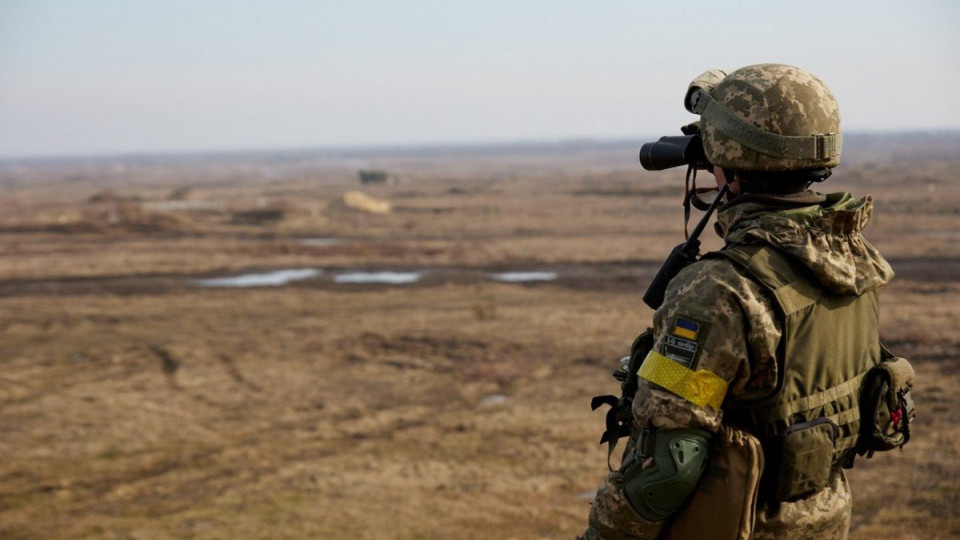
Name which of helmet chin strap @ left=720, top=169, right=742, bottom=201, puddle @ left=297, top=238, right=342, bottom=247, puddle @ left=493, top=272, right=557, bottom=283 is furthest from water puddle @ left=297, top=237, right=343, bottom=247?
helmet chin strap @ left=720, top=169, right=742, bottom=201

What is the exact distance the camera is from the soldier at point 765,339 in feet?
6.56

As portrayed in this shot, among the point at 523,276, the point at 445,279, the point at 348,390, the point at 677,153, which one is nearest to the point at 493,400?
the point at 348,390

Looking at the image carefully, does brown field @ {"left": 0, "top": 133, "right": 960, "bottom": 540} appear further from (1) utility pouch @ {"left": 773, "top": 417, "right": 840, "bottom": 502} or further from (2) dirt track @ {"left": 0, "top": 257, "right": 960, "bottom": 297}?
(1) utility pouch @ {"left": 773, "top": 417, "right": 840, "bottom": 502}

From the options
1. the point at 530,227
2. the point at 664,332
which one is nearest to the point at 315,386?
the point at 664,332

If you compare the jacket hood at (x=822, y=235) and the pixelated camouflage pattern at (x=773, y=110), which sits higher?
the pixelated camouflage pattern at (x=773, y=110)

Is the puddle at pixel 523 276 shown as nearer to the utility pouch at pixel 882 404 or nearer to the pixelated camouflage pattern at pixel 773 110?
the utility pouch at pixel 882 404

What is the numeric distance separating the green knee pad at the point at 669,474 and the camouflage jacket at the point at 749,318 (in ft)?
0.09

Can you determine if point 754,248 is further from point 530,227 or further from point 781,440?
point 530,227

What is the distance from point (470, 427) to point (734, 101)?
6.65 m

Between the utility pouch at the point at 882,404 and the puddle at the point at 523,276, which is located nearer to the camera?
the utility pouch at the point at 882,404

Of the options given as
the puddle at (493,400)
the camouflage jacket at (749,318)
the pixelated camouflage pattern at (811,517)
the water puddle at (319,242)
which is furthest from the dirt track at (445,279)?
the camouflage jacket at (749,318)

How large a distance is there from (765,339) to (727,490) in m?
0.39

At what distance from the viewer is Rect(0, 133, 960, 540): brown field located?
6402mm

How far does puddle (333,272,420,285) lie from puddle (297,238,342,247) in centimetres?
561
